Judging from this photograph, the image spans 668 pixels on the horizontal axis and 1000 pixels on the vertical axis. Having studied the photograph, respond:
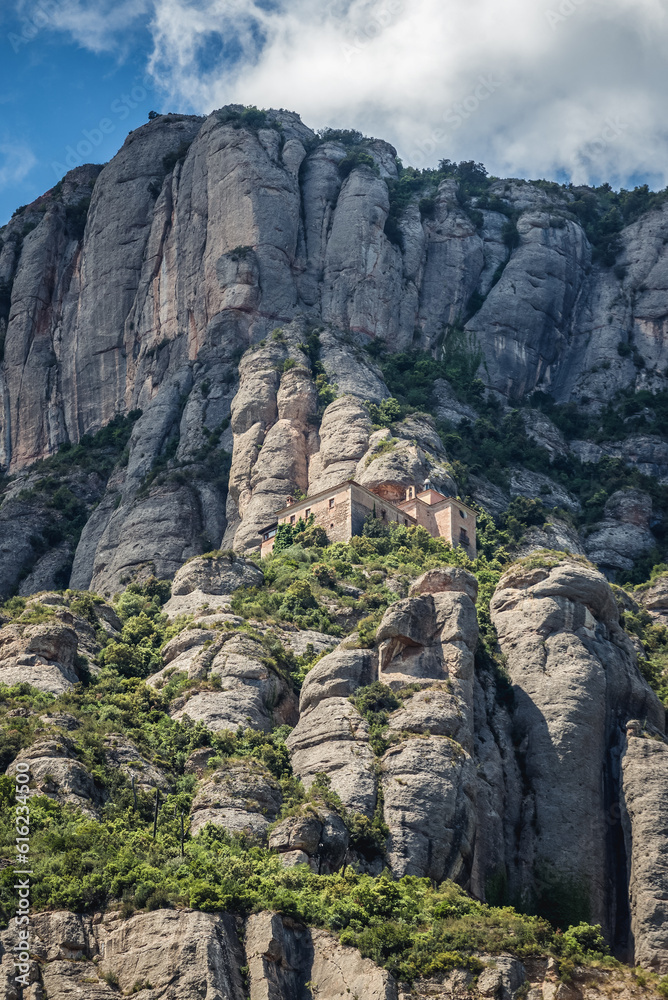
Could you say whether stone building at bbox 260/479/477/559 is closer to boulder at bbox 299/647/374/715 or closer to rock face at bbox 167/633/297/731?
rock face at bbox 167/633/297/731

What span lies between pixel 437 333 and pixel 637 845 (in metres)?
74.9

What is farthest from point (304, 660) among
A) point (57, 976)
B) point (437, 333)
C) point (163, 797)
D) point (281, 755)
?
point (437, 333)

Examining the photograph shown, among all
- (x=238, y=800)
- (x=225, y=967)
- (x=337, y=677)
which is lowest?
(x=225, y=967)

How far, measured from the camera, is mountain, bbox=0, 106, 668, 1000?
4716cm

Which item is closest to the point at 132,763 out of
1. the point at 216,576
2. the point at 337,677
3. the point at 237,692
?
the point at 237,692

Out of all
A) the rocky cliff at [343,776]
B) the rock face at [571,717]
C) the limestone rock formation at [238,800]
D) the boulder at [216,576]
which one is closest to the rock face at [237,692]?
the rocky cliff at [343,776]

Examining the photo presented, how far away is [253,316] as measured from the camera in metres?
119

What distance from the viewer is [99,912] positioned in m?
44.1

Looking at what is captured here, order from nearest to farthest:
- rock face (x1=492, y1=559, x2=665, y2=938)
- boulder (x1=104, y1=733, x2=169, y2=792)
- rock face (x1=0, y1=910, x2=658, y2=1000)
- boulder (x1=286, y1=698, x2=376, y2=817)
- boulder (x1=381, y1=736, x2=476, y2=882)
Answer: rock face (x1=0, y1=910, x2=658, y2=1000), boulder (x1=381, y1=736, x2=476, y2=882), boulder (x1=104, y1=733, x2=169, y2=792), boulder (x1=286, y1=698, x2=376, y2=817), rock face (x1=492, y1=559, x2=665, y2=938)

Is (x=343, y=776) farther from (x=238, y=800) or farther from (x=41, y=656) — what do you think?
(x=41, y=656)

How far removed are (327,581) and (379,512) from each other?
12.4 meters

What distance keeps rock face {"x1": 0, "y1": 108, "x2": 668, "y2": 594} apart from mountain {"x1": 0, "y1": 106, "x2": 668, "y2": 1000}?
359 millimetres

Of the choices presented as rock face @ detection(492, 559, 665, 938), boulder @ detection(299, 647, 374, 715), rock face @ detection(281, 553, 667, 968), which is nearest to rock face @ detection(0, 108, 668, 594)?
rock face @ detection(492, 559, 665, 938)

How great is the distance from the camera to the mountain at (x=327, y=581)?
47.2m
